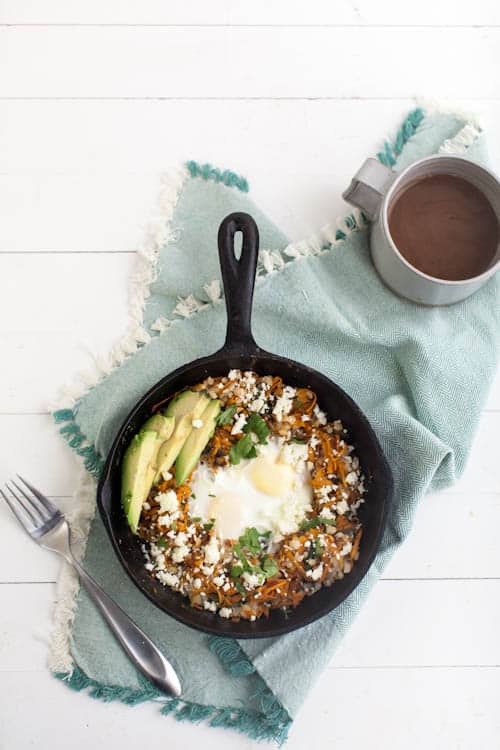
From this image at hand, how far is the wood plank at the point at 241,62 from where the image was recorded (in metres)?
1.57

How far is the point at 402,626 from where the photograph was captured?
1.48 meters

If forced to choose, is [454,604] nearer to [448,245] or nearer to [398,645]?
[398,645]

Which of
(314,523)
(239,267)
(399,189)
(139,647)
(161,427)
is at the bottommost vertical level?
(139,647)

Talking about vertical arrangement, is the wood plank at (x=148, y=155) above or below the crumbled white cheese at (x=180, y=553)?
above

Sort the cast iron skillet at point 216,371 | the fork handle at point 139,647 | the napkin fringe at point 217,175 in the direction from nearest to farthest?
the cast iron skillet at point 216,371 < the fork handle at point 139,647 < the napkin fringe at point 217,175

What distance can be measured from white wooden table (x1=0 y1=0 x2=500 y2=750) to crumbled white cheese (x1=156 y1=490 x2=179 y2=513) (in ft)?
0.76

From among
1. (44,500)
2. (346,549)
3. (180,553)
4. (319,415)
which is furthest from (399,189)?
(44,500)

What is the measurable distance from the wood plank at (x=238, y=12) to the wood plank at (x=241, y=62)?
0.06ft

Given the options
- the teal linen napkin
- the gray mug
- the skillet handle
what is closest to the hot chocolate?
the gray mug

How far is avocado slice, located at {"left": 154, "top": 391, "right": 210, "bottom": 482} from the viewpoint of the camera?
1354 mm

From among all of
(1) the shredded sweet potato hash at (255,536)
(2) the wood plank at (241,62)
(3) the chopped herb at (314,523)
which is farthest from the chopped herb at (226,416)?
(2) the wood plank at (241,62)

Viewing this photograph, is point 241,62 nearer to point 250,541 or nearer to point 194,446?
point 194,446

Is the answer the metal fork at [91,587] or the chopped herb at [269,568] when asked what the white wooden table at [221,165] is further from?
the chopped herb at [269,568]

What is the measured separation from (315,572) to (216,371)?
39 centimetres
